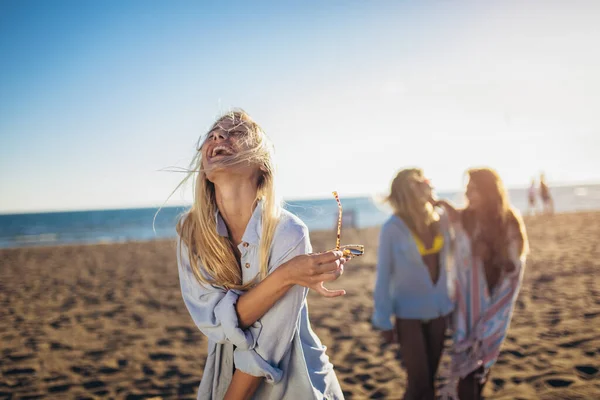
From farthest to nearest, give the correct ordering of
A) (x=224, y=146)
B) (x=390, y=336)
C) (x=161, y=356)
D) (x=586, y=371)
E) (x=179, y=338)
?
(x=179, y=338) → (x=161, y=356) → (x=586, y=371) → (x=390, y=336) → (x=224, y=146)

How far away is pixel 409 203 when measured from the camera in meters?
3.46

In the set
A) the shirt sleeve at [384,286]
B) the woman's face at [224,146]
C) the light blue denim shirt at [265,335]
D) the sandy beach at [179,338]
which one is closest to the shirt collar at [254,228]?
the light blue denim shirt at [265,335]

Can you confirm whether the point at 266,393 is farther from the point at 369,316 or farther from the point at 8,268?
the point at 8,268

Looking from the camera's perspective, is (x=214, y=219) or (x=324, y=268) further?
(x=214, y=219)

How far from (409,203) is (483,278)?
2.87ft

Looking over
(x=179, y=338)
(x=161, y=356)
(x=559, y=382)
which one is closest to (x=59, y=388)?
(x=161, y=356)

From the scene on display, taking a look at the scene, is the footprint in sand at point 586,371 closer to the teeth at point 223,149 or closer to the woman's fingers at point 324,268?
the woman's fingers at point 324,268

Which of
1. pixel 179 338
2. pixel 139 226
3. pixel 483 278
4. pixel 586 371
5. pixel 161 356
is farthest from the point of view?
pixel 139 226

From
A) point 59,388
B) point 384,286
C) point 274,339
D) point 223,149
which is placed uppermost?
point 223,149

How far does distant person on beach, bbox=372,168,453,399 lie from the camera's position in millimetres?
3232

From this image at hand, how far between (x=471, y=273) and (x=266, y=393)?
7.86 ft

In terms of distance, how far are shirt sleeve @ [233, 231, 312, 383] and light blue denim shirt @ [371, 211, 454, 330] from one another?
1877mm

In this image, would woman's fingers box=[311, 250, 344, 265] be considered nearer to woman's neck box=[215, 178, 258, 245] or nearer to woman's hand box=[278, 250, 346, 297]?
woman's hand box=[278, 250, 346, 297]

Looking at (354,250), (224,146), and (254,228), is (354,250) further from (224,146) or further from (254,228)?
(224,146)
